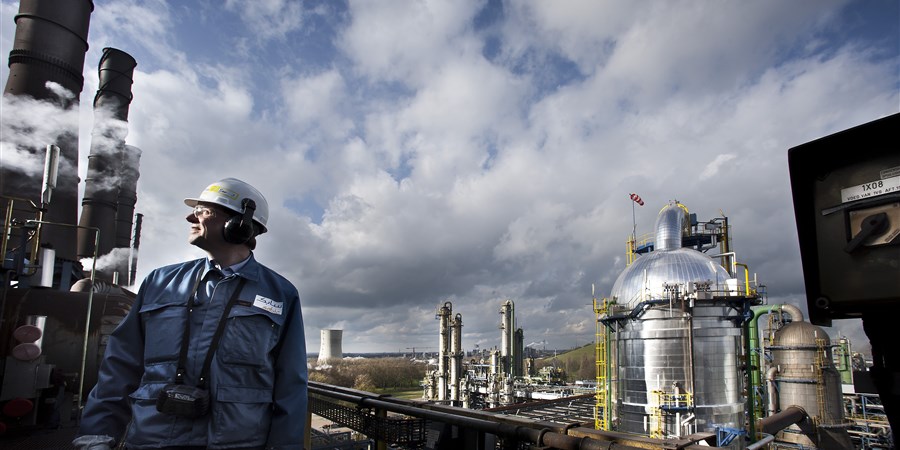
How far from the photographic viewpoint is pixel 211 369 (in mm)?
2586

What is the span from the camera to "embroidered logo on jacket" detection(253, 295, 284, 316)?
281 centimetres

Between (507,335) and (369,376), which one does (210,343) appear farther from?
(369,376)

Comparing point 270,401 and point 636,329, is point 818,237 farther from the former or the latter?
point 636,329

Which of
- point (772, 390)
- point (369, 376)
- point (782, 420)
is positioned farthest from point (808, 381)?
point (369, 376)

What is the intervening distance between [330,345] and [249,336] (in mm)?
53303

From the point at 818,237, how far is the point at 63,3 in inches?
830

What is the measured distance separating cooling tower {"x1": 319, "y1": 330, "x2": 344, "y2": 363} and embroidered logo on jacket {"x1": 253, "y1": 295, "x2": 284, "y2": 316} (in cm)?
5291

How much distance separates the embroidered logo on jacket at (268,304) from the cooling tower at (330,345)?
52.9 metres

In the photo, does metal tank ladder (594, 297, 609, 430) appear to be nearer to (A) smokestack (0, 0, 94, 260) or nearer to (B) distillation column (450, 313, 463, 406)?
(B) distillation column (450, 313, 463, 406)

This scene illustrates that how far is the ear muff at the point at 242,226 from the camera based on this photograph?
291cm

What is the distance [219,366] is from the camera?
2600mm

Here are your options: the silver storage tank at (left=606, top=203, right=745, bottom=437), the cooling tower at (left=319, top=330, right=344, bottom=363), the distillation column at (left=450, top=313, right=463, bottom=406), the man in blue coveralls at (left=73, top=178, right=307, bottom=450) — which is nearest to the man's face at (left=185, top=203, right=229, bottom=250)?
the man in blue coveralls at (left=73, top=178, right=307, bottom=450)

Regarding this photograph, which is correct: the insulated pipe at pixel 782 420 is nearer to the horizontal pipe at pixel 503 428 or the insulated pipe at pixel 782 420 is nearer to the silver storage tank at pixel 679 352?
the silver storage tank at pixel 679 352

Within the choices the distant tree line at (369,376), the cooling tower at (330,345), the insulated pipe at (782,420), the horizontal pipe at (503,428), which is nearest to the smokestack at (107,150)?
the horizontal pipe at (503,428)
